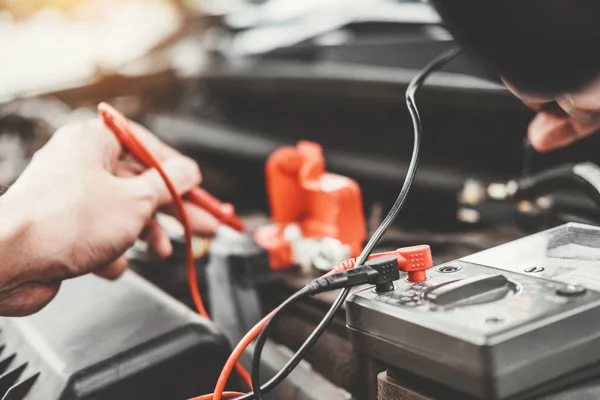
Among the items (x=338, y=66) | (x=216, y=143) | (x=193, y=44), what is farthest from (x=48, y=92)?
(x=338, y=66)

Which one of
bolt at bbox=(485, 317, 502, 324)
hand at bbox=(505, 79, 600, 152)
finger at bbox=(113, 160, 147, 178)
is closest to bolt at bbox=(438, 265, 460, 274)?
bolt at bbox=(485, 317, 502, 324)

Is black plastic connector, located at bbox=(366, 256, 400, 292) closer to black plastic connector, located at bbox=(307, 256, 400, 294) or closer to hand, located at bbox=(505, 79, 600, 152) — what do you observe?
black plastic connector, located at bbox=(307, 256, 400, 294)

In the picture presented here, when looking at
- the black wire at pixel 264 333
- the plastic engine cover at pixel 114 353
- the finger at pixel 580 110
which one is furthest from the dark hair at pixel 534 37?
the plastic engine cover at pixel 114 353

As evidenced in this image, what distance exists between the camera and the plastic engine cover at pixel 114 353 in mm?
621

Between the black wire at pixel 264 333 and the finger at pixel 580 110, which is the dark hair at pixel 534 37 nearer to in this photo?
the finger at pixel 580 110

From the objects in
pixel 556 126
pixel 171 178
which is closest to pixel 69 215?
pixel 171 178

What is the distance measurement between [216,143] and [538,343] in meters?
1.35

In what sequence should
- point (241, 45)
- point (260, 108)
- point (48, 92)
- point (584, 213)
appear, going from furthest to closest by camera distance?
1. point (48, 92)
2. point (241, 45)
3. point (260, 108)
4. point (584, 213)

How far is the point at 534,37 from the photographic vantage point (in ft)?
1.49

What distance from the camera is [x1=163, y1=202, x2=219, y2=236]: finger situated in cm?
90

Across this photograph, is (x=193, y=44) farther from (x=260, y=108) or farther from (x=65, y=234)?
(x=65, y=234)

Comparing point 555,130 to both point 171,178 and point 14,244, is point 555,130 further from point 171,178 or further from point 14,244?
point 14,244

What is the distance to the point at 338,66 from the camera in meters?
1.39

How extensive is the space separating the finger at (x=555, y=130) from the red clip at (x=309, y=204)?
24 cm
